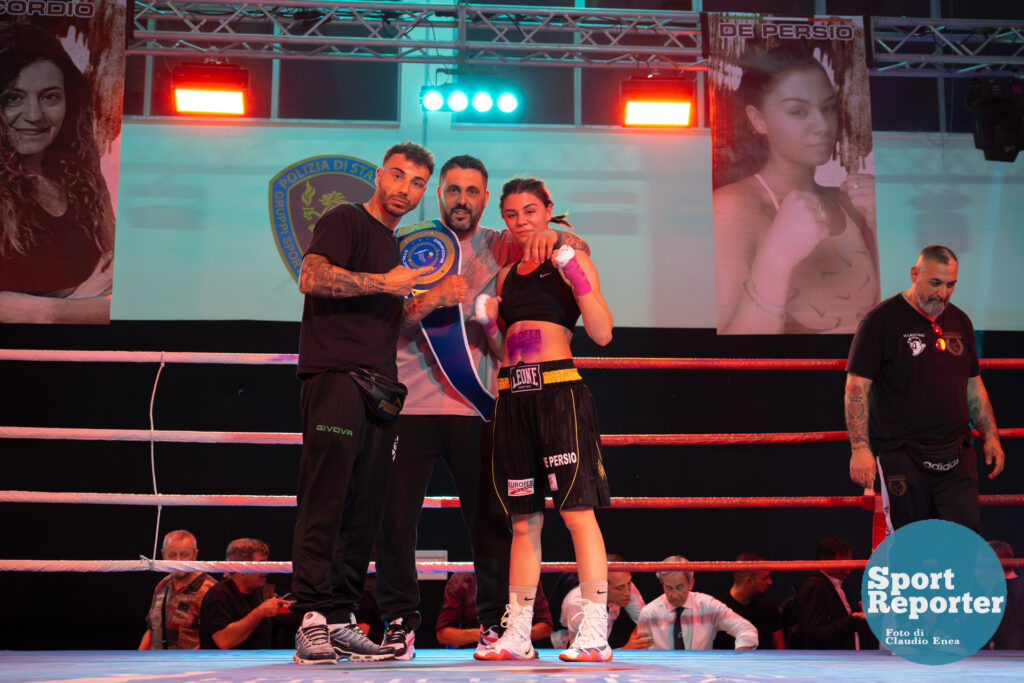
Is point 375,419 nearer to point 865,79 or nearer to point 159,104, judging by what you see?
point 865,79

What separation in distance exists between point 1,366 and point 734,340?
5.33 metres

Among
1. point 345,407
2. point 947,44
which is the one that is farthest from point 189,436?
point 947,44

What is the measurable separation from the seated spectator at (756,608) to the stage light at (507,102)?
12.0 feet

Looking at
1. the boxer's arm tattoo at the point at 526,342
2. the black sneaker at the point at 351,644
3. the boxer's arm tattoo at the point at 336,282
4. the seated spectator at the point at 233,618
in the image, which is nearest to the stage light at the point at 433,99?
the seated spectator at the point at 233,618

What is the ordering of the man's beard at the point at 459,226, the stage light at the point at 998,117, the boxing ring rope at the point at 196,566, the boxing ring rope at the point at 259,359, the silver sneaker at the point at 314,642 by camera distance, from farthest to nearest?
the stage light at the point at 998,117, the boxing ring rope at the point at 259,359, the boxing ring rope at the point at 196,566, the man's beard at the point at 459,226, the silver sneaker at the point at 314,642

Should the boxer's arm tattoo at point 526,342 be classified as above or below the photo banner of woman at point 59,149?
below

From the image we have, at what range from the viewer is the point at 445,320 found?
9.21ft

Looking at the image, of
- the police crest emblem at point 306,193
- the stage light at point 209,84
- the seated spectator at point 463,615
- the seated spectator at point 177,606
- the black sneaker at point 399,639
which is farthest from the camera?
the police crest emblem at point 306,193

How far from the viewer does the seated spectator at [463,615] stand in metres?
3.69

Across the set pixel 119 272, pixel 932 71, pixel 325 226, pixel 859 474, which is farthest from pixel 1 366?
pixel 932 71

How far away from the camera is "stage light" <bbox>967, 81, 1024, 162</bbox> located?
6426 millimetres

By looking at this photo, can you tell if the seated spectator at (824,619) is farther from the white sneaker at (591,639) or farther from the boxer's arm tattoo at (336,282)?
the boxer's arm tattoo at (336,282)

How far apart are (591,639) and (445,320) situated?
1.01m

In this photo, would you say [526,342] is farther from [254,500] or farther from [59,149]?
[59,149]
